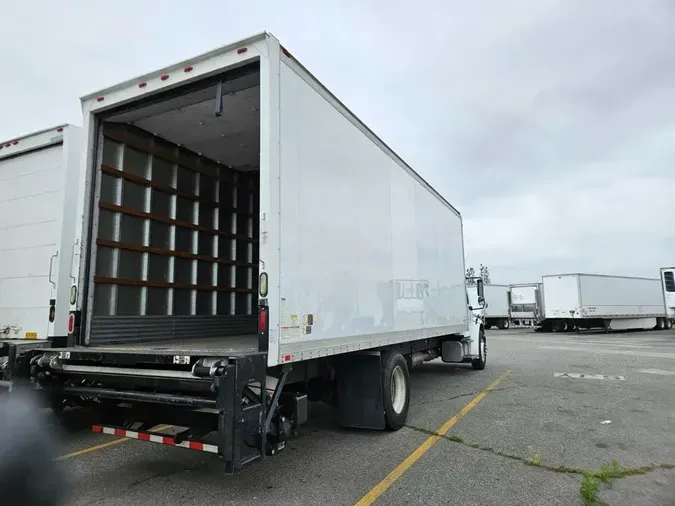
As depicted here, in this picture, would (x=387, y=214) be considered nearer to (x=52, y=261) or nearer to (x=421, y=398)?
(x=421, y=398)

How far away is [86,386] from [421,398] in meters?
5.76

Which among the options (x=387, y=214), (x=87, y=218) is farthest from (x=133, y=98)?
(x=387, y=214)

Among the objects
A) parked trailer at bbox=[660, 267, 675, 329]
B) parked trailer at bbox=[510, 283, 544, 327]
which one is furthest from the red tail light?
parked trailer at bbox=[660, 267, 675, 329]

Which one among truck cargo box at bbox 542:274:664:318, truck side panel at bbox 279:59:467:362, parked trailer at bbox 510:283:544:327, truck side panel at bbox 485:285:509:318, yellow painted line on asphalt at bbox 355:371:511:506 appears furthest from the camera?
truck side panel at bbox 485:285:509:318

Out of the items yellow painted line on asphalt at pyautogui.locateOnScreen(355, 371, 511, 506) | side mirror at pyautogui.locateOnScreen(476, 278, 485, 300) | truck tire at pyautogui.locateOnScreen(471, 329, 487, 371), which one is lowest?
yellow painted line on asphalt at pyautogui.locateOnScreen(355, 371, 511, 506)

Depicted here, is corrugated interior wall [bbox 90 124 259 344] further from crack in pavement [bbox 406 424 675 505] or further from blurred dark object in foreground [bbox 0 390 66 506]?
crack in pavement [bbox 406 424 675 505]

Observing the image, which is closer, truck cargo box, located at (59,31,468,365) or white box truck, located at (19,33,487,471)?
white box truck, located at (19,33,487,471)

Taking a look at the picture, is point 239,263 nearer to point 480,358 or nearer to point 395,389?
point 395,389

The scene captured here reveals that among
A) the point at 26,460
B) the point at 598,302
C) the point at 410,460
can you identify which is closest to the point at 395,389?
the point at 410,460

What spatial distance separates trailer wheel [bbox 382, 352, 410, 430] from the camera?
5945 mm

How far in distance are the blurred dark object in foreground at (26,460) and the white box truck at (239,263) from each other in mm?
446

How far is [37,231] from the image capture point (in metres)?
6.54

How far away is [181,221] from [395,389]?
3891mm

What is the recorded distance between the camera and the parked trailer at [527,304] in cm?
3328
